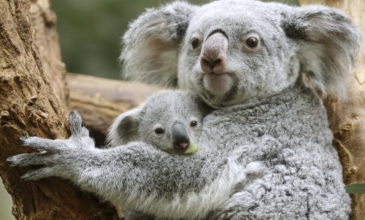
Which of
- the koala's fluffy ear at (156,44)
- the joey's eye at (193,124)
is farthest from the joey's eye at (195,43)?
the joey's eye at (193,124)

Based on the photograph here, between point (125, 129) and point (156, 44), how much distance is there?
90cm

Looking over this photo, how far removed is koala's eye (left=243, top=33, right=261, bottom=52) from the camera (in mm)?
3359

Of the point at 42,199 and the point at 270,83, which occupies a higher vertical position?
the point at 270,83

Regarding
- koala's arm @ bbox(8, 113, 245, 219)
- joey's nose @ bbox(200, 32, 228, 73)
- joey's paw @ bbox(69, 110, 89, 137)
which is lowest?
koala's arm @ bbox(8, 113, 245, 219)

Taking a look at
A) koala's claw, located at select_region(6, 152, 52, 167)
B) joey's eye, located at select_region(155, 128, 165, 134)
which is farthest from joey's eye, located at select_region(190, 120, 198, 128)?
koala's claw, located at select_region(6, 152, 52, 167)

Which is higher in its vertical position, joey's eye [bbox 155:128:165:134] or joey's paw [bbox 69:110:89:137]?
joey's paw [bbox 69:110:89:137]

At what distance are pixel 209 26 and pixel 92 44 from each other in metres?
5.94

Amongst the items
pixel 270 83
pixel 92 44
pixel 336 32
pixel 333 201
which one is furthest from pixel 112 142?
pixel 92 44

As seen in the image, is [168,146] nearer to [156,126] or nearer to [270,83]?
[156,126]

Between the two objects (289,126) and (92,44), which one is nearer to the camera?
(289,126)

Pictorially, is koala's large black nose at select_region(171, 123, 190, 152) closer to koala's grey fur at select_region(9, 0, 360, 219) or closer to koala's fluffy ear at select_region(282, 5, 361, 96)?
koala's grey fur at select_region(9, 0, 360, 219)

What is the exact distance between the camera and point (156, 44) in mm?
4121

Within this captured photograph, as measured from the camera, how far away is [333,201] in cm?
317

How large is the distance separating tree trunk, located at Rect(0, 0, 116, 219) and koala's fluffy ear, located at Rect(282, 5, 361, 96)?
6.40ft
